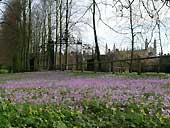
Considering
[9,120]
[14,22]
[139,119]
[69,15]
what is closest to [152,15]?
[139,119]

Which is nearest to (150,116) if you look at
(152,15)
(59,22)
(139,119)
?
(139,119)

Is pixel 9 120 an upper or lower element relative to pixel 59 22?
lower

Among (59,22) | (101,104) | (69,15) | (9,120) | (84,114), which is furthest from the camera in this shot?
(59,22)

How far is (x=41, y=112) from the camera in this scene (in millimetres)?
6750

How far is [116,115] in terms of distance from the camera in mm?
7035

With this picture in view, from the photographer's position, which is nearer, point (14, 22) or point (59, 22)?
point (59, 22)

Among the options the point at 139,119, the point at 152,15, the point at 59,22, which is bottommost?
the point at 139,119

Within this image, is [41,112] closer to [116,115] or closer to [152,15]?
[116,115]

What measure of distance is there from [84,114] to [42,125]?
1265mm

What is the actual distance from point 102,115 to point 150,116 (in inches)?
37.2

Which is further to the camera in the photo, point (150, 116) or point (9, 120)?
point (150, 116)

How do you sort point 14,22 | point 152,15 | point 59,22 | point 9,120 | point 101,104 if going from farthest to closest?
point 14,22 < point 59,22 < point 101,104 < point 152,15 < point 9,120

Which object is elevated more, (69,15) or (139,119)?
(69,15)

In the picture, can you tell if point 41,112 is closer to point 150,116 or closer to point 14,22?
point 150,116
